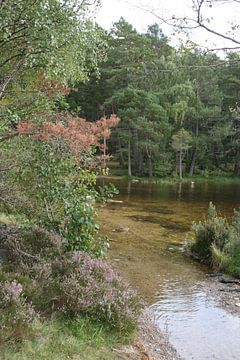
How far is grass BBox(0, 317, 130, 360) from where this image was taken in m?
4.03

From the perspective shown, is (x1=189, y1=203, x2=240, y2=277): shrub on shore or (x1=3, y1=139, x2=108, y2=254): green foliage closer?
(x1=3, y1=139, x2=108, y2=254): green foliage

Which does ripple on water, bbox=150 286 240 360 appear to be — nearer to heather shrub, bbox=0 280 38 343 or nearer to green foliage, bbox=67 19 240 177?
heather shrub, bbox=0 280 38 343

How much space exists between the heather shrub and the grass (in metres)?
0.10

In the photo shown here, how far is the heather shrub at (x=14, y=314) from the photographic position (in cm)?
410

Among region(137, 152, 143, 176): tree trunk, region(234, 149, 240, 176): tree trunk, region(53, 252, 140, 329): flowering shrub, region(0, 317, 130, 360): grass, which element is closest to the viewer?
region(0, 317, 130, 360): grass

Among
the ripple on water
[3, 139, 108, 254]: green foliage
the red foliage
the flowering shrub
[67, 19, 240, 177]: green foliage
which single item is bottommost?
the ripple on water

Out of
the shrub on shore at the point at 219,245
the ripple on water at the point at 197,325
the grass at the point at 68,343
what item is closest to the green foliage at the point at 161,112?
the shrub on shore at the point at 219,245

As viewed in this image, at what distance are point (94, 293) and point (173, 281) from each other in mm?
4467

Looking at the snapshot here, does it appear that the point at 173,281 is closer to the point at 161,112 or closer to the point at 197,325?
the point at 197,325

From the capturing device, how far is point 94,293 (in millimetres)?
5258

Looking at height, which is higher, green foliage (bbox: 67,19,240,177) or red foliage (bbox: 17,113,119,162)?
green foliage (bbox: 67,19,240,177)

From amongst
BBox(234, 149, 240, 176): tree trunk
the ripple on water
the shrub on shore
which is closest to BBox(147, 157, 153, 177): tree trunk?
BBox(234, 149, 240, 176): tree trunk

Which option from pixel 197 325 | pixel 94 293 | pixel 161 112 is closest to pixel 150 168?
pixel 161 112

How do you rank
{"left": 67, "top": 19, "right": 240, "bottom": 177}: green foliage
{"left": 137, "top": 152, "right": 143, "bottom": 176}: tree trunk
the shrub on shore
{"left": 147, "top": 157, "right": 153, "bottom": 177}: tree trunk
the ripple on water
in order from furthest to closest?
{"left": 137, "top": 152, "right": 143, "bottom": 176}: tree trunk
{"left": 147, "top": 157, "right": 153, "bottom": 177}: tree trunk
{"left": 67, "top": 19, "right": 240, "bottom": 177}: green foliage
the shrub on shore
the ripple on water
